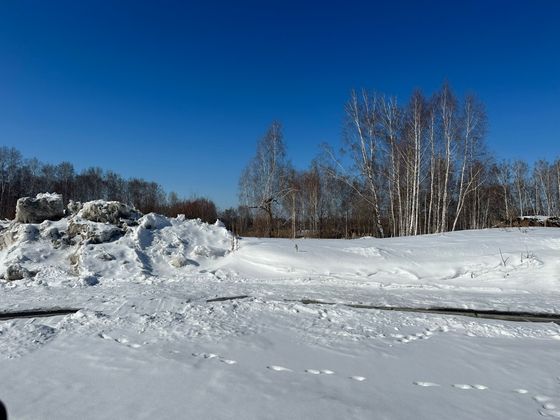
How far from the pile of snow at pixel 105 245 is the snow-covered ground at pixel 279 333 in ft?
0.25

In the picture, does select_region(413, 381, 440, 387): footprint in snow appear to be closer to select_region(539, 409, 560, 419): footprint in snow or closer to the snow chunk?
select_region(539, 409, 560, 419): footprint in snow

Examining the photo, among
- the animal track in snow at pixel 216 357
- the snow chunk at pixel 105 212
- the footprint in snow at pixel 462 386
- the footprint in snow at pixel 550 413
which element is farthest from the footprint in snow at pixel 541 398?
the snow chunk at pixel 105 212

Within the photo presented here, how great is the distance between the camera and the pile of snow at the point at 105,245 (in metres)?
10.4

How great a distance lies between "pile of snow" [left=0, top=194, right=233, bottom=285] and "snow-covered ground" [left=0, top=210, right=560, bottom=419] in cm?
8

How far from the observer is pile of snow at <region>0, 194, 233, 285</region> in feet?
34.1

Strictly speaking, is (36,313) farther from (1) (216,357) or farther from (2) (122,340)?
(1) (216,357)

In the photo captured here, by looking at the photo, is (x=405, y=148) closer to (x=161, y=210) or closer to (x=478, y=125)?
(x=478, y=125)

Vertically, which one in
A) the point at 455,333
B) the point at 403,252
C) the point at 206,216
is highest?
the point at 206,216

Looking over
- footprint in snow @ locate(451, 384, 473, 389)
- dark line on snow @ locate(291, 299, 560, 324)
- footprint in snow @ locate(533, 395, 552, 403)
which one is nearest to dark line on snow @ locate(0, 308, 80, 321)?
dark line on snow @ locate(291, 299, 560, 324)

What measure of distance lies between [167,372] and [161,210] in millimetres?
30886

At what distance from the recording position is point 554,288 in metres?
8.39

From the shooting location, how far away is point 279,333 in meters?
5.39

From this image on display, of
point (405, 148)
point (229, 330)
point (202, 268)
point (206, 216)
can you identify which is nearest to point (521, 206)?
point (405, 148)

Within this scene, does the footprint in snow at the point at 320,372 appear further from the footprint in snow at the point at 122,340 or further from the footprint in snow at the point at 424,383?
the footprint in snow at the point at 122,340
